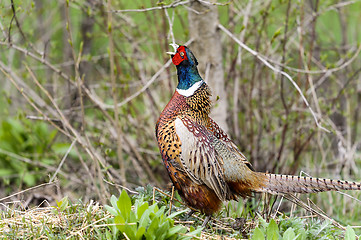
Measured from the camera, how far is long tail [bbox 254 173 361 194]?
9.60ft

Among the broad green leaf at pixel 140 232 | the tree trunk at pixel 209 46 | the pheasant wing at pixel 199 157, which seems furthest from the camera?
the tree trunk at pixel 209 46

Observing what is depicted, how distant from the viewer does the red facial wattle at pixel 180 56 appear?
317 cm

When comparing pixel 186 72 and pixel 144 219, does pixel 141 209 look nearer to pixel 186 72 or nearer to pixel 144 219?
pixel 144 219

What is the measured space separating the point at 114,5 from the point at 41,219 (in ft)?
10.5

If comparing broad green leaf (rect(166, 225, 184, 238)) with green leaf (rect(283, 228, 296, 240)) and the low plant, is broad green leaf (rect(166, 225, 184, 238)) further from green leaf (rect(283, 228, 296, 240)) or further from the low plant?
green leaf (rect(283, 228, 296, 240))

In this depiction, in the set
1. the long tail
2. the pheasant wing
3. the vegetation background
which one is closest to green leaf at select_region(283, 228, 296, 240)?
the long tail

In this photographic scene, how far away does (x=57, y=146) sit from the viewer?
6125 millimetres

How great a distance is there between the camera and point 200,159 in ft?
10.2

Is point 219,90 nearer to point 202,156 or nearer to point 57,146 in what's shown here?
point 202,156

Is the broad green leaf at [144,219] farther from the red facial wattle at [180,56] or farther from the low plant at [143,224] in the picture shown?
the red facial wattle at [180,56]

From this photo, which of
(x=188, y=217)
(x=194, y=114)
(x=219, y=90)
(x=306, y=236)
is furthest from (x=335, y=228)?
(x=219, y=90)

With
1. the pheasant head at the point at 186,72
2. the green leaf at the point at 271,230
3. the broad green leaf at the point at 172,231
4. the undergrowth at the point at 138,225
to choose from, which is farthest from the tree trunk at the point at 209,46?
the broad green leaf at the point at 172,231

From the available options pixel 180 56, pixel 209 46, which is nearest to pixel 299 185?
pixel 180 56

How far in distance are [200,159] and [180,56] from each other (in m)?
0.75
